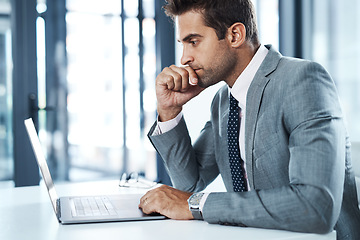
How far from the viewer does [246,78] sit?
1442mm

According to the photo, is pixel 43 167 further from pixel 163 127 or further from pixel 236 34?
pixel 236 34

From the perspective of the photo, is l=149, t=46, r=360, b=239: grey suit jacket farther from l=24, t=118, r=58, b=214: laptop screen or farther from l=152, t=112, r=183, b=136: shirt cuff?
l=24, t=118, r=58, b=214: laptop screen

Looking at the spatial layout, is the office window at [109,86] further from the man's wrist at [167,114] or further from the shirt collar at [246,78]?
the shirt collar at [246,78]

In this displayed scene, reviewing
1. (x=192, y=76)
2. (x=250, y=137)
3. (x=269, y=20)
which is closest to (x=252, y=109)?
(x=250, y=137)

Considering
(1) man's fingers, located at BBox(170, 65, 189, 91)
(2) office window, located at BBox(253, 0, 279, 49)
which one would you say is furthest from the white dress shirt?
(2) office window, located at BBox(253, 0, 279, 49)

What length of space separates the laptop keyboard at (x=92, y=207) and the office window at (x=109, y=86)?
2.10 m

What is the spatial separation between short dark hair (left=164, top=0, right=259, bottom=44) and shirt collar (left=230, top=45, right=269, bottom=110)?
6cm

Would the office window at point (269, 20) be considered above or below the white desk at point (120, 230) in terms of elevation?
above

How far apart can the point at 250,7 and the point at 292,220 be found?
84 cm

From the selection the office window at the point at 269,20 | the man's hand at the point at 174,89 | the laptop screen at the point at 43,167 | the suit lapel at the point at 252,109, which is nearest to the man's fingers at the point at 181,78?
the man's hand at the point at 174,89

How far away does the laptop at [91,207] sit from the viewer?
3.39 ft

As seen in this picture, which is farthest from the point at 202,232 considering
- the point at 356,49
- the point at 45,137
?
the point at 45,137

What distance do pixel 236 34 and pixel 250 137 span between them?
40cm

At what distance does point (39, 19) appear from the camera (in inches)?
124
